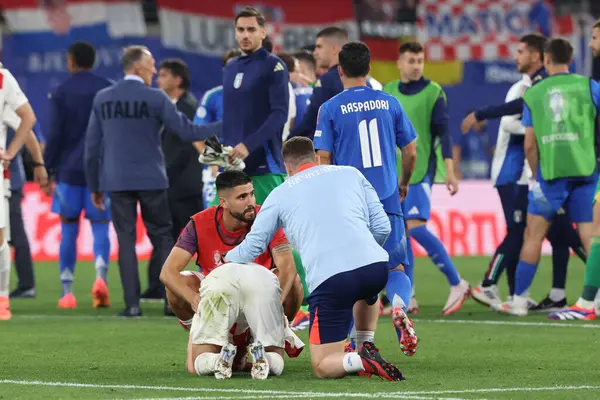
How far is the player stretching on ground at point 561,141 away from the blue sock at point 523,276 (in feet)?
0.54

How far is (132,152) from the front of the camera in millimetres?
11547

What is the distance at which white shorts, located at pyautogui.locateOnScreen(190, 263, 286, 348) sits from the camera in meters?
7.75

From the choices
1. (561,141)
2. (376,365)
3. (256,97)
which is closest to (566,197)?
(561,141)

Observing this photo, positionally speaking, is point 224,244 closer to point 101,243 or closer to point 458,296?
point 458,296

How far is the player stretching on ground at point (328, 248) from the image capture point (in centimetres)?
741

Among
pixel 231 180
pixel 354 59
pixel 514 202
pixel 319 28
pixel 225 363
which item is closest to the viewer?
pixel 225 363

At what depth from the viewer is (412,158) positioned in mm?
8953

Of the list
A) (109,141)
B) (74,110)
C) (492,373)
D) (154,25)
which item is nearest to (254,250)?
(492,373)

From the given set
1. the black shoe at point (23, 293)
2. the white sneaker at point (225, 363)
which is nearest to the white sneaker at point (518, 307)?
the white sneaker at point (225, 363)

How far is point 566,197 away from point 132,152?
11.7ft

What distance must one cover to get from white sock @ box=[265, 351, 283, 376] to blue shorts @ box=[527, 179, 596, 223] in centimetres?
425

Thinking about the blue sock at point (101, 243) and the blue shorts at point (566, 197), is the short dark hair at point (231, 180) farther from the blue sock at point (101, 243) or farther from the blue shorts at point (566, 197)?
the blue sock at point (101, 243)

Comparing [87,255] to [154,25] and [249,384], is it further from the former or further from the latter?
[249,384]

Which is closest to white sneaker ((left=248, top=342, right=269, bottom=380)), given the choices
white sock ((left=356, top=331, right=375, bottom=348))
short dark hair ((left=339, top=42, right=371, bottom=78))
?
white sock ((left=356, top=331, right=375, bottom=348))
